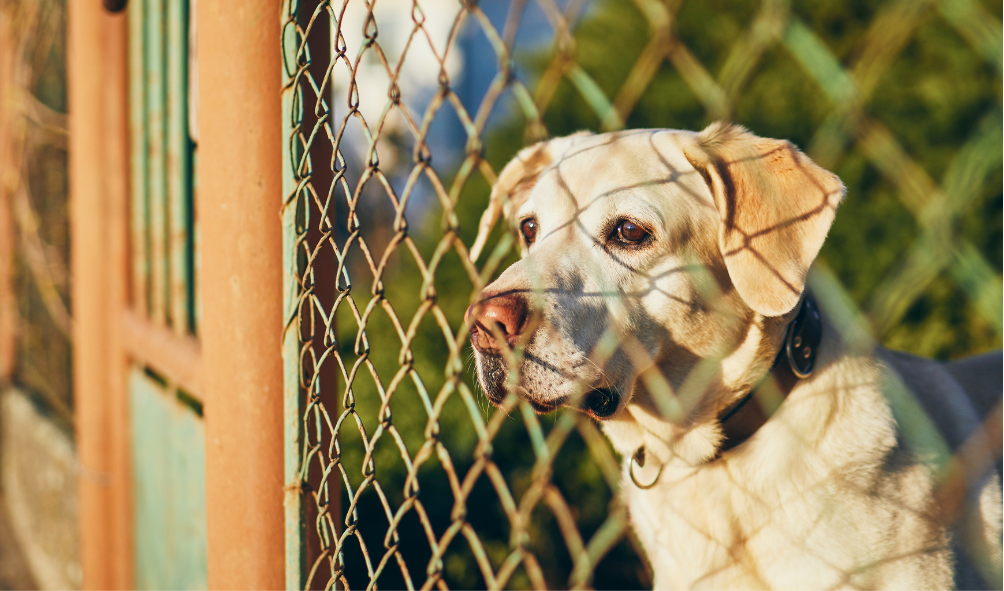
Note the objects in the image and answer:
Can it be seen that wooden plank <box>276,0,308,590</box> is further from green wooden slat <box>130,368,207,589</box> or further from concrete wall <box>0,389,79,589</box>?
concrete wall <box>0,389,79,589</box>

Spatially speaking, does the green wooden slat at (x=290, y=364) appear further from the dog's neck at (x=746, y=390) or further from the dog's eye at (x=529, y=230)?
the dog's neck at (x=746, y=390)

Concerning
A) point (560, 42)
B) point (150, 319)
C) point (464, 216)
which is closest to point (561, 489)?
point (464, 216)

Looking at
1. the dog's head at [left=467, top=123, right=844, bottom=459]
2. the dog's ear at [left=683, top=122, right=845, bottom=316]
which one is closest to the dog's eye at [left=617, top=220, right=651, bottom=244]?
the dog's head at [left=467, top=123, right=844, bottom=459]

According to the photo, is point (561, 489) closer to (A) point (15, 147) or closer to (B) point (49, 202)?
(B) point (49, 202)

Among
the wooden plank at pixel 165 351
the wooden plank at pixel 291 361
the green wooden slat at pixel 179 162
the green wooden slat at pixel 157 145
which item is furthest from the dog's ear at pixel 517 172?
the green wooden slat at pixel 157 145

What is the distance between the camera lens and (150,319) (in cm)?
281

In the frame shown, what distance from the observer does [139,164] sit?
2842mm

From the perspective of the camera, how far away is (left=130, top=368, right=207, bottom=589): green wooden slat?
211 centimetres

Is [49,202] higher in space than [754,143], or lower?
lower

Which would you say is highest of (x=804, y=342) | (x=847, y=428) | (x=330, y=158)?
(x=330, y=158)

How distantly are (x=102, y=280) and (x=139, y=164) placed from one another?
574 mm

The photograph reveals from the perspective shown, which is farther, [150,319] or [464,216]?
[464,216]

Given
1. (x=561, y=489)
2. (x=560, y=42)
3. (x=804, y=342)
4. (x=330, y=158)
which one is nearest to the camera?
(x=560, y=42)

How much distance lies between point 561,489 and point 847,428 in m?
2.27
